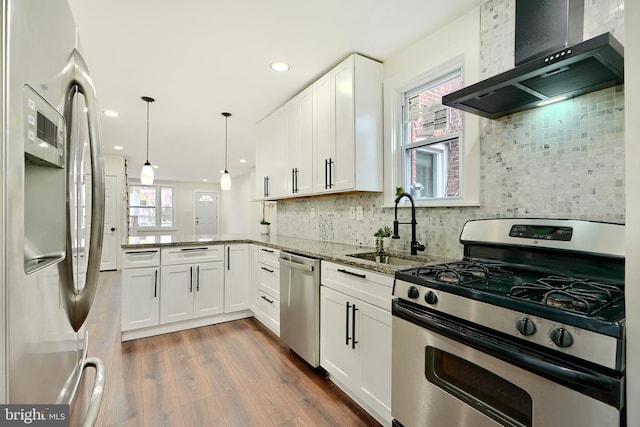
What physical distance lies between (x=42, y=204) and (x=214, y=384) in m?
1.95

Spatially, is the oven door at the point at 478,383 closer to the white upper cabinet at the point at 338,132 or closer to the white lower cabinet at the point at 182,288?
the white upper cabinet at the point at 338,132

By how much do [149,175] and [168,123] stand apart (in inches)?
33.4

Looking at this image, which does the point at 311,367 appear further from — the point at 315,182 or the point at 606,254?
the point at 606,254

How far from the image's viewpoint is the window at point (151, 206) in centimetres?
996

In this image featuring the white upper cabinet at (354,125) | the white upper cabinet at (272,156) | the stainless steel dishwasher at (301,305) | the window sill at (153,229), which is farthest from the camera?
the window sill at (153,229)

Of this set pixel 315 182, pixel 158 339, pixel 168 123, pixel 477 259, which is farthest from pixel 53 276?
pixel 168 123

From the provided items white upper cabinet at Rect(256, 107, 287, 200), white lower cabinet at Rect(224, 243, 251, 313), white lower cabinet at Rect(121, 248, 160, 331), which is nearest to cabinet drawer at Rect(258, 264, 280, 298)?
white lower cabinet at Rect(224, 243, 251, 313)

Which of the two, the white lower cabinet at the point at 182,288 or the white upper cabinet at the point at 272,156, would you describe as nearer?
the white lower cabinet at the point at 182,288

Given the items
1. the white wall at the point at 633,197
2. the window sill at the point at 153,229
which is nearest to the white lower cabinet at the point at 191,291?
the white wall at the point at 633,197

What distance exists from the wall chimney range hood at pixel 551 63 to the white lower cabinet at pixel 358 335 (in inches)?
41.3

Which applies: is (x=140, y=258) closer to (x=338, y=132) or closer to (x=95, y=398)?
(x=338, y=132)

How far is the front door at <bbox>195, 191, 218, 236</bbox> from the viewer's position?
11.0 m

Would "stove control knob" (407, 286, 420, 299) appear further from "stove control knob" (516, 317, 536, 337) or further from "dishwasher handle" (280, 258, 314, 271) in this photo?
"dishwasher handle" (280, 258, 314, 271)

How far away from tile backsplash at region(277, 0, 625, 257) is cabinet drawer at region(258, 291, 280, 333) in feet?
4.79
